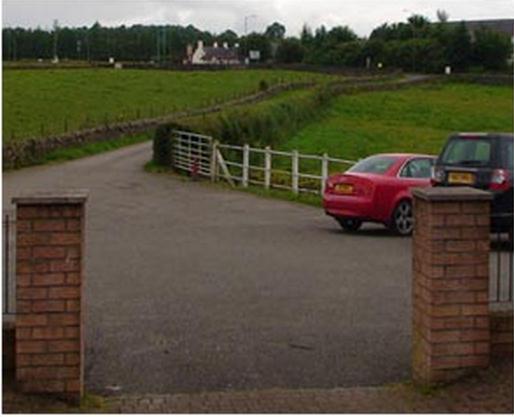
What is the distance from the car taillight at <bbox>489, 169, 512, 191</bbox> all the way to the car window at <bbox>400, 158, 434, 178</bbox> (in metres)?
2.58

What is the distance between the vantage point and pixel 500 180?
1405 centimetres

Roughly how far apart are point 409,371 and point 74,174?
26.0 m

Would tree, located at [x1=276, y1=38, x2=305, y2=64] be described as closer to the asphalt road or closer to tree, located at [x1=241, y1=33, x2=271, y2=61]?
tree, located at [x1=241, y1=33, x2=271, y2=61]

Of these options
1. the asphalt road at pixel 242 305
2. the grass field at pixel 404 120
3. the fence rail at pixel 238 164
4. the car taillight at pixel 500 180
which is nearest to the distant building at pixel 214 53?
the grass field at pixel 404 120

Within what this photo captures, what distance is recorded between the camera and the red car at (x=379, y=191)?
1611 cm

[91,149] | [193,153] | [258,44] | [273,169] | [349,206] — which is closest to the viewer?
[349,206]

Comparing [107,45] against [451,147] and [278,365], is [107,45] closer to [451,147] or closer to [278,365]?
[451,147]

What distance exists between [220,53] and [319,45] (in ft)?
51.3

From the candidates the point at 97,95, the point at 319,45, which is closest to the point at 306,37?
the point at 319,45

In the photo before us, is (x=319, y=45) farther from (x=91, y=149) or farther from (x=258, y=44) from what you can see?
(x=91, y=149)

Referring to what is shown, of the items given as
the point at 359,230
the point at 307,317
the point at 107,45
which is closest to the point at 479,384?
the point at 307,317

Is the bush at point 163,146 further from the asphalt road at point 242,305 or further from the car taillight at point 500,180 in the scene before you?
the car taillight at point 500,180

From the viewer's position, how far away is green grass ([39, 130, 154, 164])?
124ft

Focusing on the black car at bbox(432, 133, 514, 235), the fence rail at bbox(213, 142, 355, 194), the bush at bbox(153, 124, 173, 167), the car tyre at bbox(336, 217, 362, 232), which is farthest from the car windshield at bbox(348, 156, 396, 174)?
the bush at bbox(153, 124, 173, 167)
